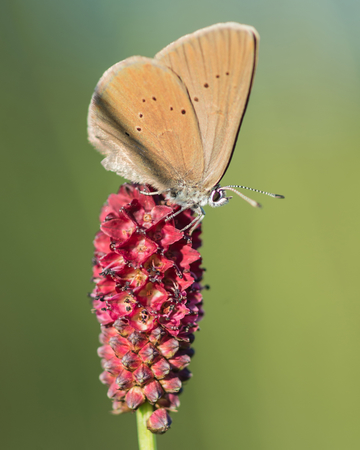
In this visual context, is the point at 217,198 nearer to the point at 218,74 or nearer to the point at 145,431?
the point at 218,74

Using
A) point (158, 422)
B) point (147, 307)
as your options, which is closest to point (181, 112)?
point (147, 307)

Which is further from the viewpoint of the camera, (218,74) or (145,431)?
(218,74)

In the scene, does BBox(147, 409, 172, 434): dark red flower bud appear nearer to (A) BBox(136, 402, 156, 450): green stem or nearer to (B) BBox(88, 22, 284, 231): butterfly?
(A) BBox(136, 402, 156, 450): green stem

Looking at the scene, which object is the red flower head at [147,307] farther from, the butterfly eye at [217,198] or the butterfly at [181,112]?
the butterfly eye at [217,198]

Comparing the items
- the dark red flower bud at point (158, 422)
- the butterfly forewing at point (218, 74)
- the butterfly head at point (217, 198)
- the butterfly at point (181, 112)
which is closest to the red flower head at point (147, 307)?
the dark red flower bud at point (158, 422)

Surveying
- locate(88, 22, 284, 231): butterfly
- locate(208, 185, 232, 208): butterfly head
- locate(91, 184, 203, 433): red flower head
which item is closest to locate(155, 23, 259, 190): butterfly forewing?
locate(88, 22, 284, 231): butterfly

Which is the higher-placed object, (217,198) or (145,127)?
(145,127)
